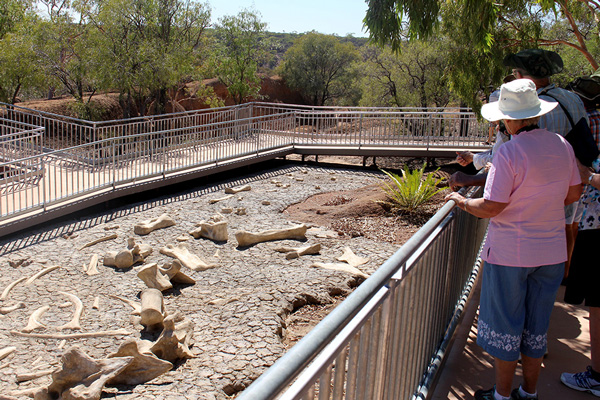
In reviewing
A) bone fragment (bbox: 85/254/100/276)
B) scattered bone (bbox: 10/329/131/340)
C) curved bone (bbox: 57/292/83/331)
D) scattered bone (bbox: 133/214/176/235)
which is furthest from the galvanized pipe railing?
scattered bone (bbox: 133/214/176/235)

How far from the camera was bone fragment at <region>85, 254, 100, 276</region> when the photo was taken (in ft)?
29.5

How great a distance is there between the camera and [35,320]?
23.7ft

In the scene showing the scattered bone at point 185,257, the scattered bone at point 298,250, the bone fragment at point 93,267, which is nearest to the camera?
the bone fragment at point 93,267

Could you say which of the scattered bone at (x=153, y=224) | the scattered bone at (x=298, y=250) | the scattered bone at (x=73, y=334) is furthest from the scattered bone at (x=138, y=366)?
the scattered bone at (x=153, y=224)

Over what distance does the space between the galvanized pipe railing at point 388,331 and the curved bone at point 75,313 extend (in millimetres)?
4740

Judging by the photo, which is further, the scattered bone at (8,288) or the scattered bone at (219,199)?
the scattered bone at (219,199)

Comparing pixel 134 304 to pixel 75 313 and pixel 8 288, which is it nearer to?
pixel 75 313

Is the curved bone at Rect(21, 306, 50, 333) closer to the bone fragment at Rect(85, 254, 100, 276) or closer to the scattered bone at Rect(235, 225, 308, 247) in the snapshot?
the bone fragment at Rect(85, 254, 100, 276)

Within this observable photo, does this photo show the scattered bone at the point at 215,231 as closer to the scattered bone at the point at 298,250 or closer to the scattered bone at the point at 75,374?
the scattered bone at the point at 298,250

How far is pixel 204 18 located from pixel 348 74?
59.7 ft

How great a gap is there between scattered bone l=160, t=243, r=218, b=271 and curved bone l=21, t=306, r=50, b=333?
230 cm

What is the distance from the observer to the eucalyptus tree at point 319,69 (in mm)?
43531

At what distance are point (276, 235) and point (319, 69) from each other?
35036 mm

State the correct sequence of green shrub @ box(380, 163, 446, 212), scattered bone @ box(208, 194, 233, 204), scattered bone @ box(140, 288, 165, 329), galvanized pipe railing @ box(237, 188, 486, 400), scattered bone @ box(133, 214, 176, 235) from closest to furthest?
galvanized pipe railing @ box(237, 188, 486, 400)
scattered bone @ box(140, 288, 165, 329)
scattered bone @ box(133, 214, 176, 235)
green shrub @ box(380, 163, 446, 212)
scattered bone @ box(208, 194, 233, 204)
